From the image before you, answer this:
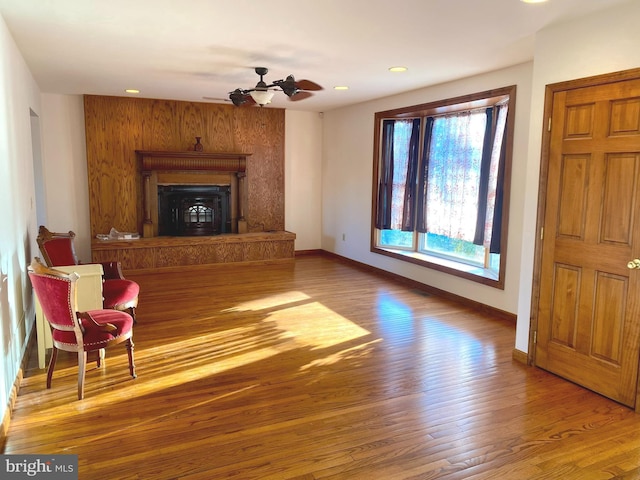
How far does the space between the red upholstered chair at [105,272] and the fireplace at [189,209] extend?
9.17 ft

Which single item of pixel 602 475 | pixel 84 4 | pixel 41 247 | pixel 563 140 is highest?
pixel 84 4

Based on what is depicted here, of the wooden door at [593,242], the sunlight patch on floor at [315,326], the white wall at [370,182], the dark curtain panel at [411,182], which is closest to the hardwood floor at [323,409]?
the sunlight patch on floor at [315,326]

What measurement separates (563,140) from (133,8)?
3.00m

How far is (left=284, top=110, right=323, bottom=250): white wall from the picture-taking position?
8242mm

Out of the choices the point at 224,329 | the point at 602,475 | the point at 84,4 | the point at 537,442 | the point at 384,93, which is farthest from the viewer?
the point at 384,93

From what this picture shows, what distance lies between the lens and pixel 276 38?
3.72 m

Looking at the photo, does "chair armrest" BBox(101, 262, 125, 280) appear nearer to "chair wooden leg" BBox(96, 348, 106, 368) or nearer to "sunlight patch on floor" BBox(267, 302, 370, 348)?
"chair wooden leg" BBox(96, 348, 106, 368)

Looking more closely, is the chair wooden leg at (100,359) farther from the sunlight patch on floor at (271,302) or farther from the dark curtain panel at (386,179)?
the dark curtain panel at (386,179)

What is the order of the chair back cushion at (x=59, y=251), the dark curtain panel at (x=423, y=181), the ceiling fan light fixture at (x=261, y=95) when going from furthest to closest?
the dark curtain panel at (x=423, y=181), the ceiling fan light fixture at (x=261, y=95), the chair back cushion at (x=59, y=251)

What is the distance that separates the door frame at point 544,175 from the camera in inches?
122

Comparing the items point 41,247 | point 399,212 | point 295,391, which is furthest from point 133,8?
point 399,212

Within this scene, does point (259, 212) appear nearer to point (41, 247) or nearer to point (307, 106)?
point (307, 106)

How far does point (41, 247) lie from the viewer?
412 cm

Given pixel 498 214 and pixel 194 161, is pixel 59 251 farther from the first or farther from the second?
pixel 498 214
